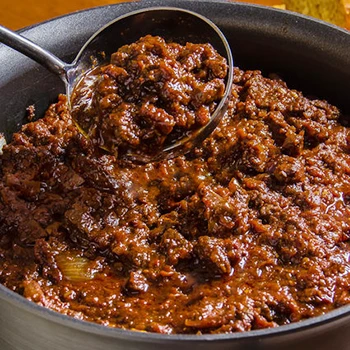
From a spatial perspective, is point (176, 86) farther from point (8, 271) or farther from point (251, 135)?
point (8, 271)

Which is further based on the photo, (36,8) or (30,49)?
(36,8)

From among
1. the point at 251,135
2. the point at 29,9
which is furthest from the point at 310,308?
the point at 29,9

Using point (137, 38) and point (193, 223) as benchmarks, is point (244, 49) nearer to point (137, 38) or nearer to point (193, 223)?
point (137, 38)

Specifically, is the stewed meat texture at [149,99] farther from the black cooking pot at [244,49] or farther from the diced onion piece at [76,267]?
the black cooking pot at [244,49]

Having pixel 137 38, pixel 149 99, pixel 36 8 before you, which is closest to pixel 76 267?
pixel 149 99

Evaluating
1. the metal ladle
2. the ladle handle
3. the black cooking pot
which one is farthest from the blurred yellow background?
the ladle handle

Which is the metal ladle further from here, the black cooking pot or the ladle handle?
the black cooking pot
